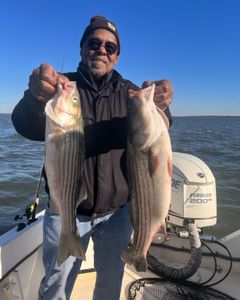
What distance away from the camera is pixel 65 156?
2568 mm

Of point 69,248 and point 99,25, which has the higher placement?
point 99,25

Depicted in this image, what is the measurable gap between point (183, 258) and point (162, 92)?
2.88 m

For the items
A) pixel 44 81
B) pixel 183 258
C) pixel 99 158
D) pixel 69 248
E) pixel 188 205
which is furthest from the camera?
pixel 183 258

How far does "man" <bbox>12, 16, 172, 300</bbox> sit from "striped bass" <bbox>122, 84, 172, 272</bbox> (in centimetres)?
31

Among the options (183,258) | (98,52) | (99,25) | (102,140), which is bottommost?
(183,258)

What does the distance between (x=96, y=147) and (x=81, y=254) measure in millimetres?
872

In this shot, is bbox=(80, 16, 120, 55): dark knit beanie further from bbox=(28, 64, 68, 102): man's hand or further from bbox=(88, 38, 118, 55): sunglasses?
bbox=(28, 64, 68, 102): man's hand

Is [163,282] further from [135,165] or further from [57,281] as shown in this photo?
[135,165]

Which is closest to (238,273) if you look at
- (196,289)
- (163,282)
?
(196,289)

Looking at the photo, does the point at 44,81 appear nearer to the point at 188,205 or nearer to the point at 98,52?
the point at 98,52

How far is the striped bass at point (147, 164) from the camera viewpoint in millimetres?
2598

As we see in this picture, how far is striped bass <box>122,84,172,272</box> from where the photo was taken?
8.52ft

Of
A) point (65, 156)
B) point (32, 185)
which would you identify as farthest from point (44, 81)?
point (32, 185)

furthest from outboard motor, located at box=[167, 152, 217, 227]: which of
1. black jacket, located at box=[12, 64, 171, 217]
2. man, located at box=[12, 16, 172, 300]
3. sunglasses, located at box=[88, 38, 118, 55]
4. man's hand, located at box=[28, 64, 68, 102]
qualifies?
man's hand, located at box=[28, 64, 68, 102]
